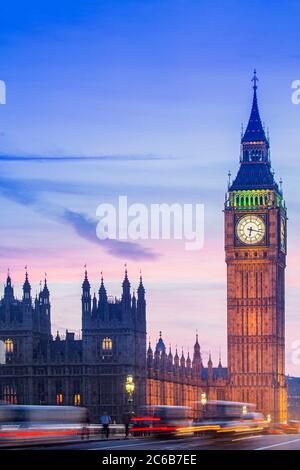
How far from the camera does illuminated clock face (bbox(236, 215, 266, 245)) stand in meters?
161

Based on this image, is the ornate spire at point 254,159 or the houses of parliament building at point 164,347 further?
the ornate spire at point 254,159

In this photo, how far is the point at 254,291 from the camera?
162 m

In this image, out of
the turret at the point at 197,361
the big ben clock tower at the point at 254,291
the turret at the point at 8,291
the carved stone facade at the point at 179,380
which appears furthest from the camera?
the turret at the point at 197,361

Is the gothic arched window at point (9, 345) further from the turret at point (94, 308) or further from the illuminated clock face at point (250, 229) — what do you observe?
the illuminated clock face at point (250, 229)

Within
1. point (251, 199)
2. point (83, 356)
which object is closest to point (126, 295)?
point (83, 356)

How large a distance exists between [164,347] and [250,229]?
877 inches

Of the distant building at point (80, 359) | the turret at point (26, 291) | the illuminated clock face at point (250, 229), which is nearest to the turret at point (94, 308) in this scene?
the distant building at point (80, 359)

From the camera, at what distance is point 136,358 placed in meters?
126

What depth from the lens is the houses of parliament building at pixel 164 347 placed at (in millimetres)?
123000

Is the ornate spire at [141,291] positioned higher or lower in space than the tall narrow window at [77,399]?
higher

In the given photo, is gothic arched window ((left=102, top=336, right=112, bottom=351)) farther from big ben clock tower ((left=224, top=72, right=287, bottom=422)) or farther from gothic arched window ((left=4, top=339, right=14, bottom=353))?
big ben clock tower ((left=224, top=72, right=287, bottom=422))

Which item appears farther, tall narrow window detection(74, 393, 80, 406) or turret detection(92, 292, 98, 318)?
turret detection(92, 292, 98, 318)

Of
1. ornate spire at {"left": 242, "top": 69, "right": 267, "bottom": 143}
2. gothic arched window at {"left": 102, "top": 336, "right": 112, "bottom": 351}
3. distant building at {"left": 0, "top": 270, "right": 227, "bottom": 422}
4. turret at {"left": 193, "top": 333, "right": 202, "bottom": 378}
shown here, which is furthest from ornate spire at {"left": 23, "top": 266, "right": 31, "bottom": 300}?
ornate spire at {"left": 242, "top": 69, "right": 267, "bottom": 143}
